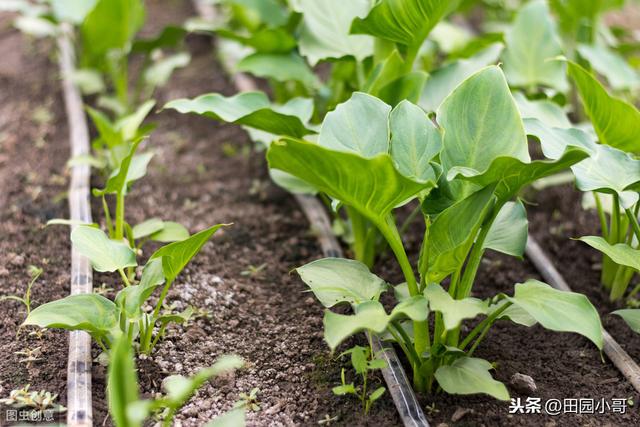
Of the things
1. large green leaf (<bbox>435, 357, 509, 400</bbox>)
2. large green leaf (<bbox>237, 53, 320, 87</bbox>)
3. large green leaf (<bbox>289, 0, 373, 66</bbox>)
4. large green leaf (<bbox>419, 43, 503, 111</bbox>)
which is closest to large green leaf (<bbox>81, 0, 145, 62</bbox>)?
large green leaf (<bbox>237, 53, 320, 87</bbox>)

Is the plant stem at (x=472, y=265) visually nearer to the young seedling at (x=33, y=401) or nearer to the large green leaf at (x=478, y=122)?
the large green leaf at (x=478, y=122)

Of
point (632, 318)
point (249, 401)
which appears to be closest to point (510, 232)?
point (632, 318)

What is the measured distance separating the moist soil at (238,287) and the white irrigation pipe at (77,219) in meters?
0.05

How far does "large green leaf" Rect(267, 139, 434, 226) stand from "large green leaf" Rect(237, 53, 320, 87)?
1.01 m

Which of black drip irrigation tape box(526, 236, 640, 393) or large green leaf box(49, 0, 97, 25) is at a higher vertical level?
large green leaf box(49, 0, 97, 25)

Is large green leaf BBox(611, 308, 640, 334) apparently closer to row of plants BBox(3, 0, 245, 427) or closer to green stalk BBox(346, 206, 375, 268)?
green stalk BBox(346, 206, 375, 268)

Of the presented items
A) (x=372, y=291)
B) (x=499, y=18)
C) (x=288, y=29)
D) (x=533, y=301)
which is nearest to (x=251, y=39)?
(x=288, y=29)

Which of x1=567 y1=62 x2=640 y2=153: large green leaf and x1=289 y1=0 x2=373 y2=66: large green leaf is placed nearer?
x1=567 y1=62 x2=640 y2=153: large green leaf

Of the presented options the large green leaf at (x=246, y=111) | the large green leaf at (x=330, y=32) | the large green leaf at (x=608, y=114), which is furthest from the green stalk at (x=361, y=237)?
the large green leaf at (x=608, y=114)

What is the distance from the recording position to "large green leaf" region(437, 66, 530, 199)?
181cm

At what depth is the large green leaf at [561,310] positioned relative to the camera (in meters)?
1.63

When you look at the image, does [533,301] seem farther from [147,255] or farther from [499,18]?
[499,18]

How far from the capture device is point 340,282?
1.87 meters

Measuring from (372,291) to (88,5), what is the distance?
2.22 meters
